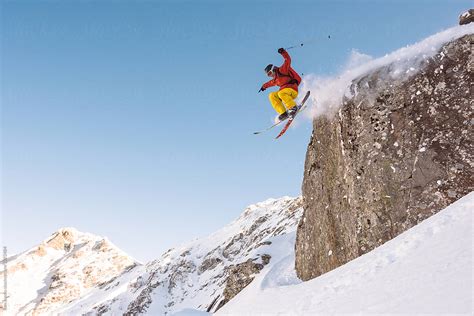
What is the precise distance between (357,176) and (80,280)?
410 ft

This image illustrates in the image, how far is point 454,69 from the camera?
33.2 ft

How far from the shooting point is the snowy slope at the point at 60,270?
368 ft

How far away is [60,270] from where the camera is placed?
124625 millimetres

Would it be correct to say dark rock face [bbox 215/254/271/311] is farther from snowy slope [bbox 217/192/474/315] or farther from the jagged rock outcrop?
the jagged rock outcrop

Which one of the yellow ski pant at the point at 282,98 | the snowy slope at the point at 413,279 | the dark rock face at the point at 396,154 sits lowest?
the snowy slope at the point at 413,279

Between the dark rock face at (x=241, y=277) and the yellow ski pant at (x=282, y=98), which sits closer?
the yellow ski pant at (x=282, y=98)

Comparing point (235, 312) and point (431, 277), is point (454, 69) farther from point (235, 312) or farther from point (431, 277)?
point (235, 312)

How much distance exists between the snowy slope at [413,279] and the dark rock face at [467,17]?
588 centimetres

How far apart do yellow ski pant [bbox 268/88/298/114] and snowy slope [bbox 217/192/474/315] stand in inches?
301

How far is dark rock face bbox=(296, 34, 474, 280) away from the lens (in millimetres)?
9641

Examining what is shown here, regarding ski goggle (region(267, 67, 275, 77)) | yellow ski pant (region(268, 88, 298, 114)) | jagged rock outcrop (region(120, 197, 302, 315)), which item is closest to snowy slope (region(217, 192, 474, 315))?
yellow ski pant (region(268, 88, 298, 114))

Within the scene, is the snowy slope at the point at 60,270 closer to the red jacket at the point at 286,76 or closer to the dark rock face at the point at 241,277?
the dark rock face at the point at 241,277

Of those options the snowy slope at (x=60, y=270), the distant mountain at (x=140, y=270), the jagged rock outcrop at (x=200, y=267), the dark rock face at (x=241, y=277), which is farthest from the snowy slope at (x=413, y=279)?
the snowy slope at (x=60, y=270)

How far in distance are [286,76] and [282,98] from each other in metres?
0.85
